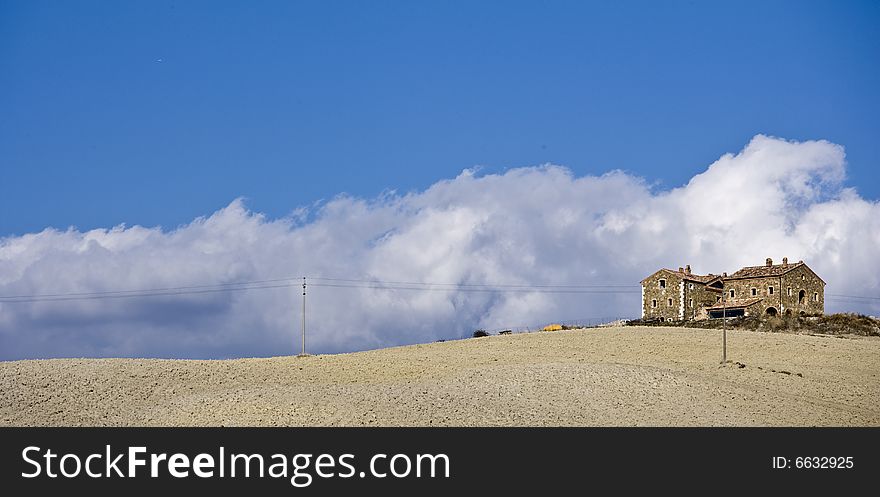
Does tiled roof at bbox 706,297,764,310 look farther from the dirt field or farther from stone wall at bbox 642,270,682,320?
the dirt field

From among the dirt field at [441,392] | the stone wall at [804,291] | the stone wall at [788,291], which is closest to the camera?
the dirt field at [441,392]

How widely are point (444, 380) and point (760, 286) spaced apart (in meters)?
53.1

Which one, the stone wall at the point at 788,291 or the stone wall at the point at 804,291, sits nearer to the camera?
the stone wall at the point at 788,291

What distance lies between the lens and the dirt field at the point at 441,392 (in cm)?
3388

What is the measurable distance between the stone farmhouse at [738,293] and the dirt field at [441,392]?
29.8m

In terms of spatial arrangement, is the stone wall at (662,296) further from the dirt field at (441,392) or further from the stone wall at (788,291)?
the dirt field at (441,392)

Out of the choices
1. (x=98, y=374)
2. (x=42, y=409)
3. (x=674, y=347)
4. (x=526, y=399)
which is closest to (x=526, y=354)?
(x=674, y=347)

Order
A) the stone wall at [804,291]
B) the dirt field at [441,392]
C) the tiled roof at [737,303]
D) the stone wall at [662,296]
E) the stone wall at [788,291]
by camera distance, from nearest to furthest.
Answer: the dirt field at [441,392], the stone wall at [788,291], the stone wall at [804,291], the tiled roof at [737,303], the stone wall at [662,296]

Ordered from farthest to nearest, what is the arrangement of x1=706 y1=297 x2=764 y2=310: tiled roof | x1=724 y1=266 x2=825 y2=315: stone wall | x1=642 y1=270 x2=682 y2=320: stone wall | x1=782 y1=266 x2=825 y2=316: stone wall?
x1=642 y1=270 x2=682 y2=320: stone wall
x1=706 y1=297 x2=764 y2=310: tiled roof
x1=782 y1=266 x2=825 y2=316: stone wall
x1=724 y1=266 x2=825 y2=315: stone wall

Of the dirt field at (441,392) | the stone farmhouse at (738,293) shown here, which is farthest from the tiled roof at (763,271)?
the dirt field at (441,392)

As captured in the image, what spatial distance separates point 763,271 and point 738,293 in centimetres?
299

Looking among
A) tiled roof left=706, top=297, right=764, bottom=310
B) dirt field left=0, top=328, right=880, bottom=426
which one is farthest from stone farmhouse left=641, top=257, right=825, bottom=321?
dirt field left=0, top=328, right=880, bottom=426

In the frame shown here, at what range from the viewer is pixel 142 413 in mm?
35781

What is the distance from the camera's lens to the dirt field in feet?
111
